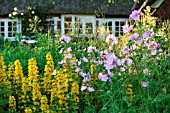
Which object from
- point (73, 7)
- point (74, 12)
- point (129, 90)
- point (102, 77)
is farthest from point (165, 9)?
point (102, 77)

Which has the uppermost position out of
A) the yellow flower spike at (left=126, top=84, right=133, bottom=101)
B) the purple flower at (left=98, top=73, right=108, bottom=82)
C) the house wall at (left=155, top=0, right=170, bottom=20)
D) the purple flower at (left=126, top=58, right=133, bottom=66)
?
the house wall at (left=155, top=0, right=170, bottom=20)

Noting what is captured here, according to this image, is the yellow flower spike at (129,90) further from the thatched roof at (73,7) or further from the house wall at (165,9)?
the thatched roof at (73,7)

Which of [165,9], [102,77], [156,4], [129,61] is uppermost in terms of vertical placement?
[156,4]

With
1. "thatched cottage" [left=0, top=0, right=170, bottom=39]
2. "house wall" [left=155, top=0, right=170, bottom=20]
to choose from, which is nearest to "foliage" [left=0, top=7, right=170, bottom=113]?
"house wall" [left=155, top=0, right=170, bottom=20]

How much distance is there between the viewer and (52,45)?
7.92 m

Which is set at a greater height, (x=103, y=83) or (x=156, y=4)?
(x=156, y=4)

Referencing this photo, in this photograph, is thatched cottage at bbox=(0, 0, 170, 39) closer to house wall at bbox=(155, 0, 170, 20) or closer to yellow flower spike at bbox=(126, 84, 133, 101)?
house wall at bbox=(155, 0, 170, 20)

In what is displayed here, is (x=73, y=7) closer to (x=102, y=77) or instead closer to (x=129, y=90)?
(x=129, y=90)

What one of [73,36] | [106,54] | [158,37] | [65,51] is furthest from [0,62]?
[73,36]

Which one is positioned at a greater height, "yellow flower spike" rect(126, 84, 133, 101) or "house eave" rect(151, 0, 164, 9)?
"house eave" rect(151, 0, 164, 9)

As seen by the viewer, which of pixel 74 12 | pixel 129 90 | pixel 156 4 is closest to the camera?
pixel 129 90

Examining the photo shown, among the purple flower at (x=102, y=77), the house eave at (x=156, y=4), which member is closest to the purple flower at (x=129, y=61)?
the purple flower at (x=102, y=77)

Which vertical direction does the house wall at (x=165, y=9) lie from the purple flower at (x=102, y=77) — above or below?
above

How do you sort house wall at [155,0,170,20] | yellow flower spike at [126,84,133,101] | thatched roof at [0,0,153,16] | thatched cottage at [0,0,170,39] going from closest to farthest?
yellow flower spike at [126,84,133,101] < house wall at [155,0,170,20] < thatched cottage at [0,0,170,39] < thatched roof at [0,0,153,16]
